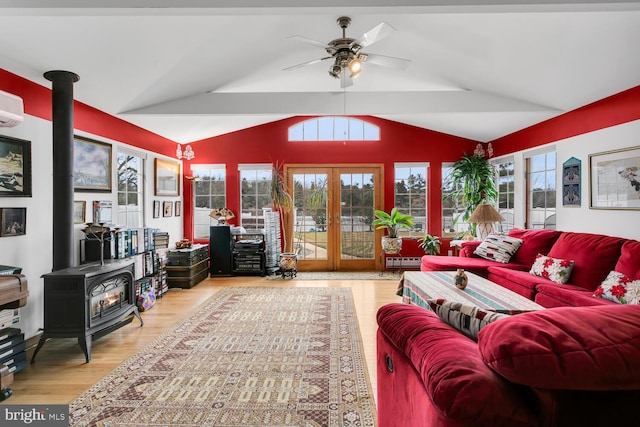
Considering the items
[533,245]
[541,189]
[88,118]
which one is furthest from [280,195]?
[541,189]

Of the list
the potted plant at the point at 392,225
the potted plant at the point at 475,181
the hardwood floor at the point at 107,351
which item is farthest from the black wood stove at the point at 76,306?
the potted plant at the point at 475,181

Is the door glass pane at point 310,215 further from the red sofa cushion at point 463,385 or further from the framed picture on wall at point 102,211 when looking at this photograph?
the red sofa cushion at point 463,385

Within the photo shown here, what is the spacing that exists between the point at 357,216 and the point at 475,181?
2168mm

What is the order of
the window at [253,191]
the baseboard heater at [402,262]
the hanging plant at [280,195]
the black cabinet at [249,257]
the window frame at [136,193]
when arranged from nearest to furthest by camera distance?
the window frame at [136,193], the black cabinet at [249,257], the hanging plant at [280,195], the baseboard heater at [402,262], the window at [253,191]

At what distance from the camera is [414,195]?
663 cm

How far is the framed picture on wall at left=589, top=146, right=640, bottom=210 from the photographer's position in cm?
336

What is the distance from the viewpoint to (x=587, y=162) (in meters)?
3.95

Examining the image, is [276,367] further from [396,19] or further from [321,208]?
[321,208]

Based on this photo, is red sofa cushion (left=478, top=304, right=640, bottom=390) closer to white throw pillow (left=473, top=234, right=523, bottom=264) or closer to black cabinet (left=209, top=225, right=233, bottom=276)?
white throw pillow (left=473, top=234, right=523, bottom=264)

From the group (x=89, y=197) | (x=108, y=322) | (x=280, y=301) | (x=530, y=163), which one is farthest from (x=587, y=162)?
(x=89, y=197)

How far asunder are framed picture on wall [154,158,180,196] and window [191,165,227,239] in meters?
0.44

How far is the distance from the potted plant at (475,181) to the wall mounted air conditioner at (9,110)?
19.7 ft

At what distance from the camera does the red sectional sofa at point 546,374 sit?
86cm

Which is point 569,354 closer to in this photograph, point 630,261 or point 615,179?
point 630,261
